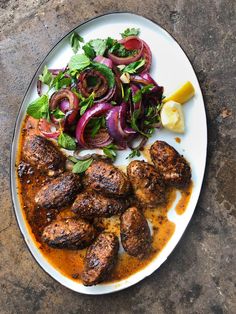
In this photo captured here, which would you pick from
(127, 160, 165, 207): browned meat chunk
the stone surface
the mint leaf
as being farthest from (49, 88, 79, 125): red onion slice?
(127, 160, 165, 207): browned meat chunk

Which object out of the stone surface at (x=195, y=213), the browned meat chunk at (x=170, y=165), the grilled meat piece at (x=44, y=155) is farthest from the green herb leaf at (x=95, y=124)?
the stone surface at (x=195, y=213)

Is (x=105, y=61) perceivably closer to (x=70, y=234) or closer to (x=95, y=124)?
(x=95, y=124)

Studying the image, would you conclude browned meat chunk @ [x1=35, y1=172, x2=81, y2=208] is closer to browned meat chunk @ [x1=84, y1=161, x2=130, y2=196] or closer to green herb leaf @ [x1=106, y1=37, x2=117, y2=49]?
browned meat chunk @ [x1=84, y1=161, x2=130, y2=196]

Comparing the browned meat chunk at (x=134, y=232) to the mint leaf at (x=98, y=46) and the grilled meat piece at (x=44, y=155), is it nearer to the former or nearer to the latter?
the grilled meat piece at (x=44, y=155)

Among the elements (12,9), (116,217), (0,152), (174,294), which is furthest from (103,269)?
(12,9)

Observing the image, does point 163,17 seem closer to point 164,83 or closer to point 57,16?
point 164,83

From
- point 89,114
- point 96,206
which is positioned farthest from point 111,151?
point 96,206
